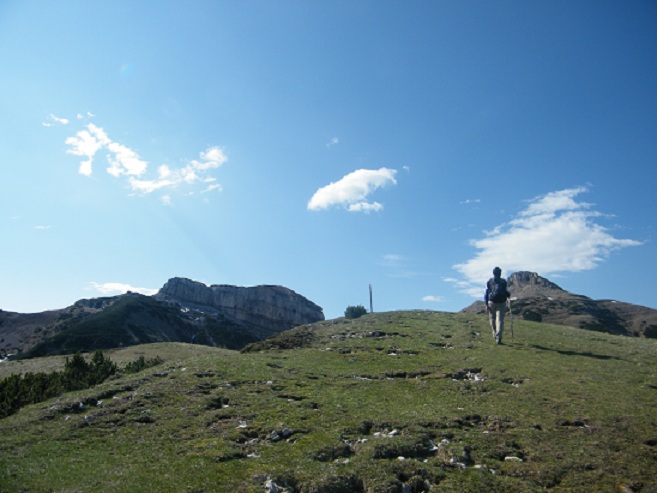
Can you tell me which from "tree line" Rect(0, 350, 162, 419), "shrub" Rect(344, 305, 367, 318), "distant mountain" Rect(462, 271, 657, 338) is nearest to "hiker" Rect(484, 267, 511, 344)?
"tree line" Rect(0, 350, 162, 419)

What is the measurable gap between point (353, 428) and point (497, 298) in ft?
69.1

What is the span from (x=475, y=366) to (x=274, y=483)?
16151 millimetres

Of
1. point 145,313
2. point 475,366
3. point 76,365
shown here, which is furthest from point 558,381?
point 145,313

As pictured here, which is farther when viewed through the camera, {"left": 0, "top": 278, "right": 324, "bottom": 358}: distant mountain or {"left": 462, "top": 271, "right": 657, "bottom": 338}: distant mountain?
{"left": 462, "top": 271, "right": 657, "bottom": 338}: distant mountain

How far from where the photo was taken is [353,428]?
14.2 meters

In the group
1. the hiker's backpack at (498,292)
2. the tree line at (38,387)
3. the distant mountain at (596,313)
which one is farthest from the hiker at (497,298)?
the distant mountain at (596,313)

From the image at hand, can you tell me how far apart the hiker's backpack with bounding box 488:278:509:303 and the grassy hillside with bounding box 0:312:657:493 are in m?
5.84

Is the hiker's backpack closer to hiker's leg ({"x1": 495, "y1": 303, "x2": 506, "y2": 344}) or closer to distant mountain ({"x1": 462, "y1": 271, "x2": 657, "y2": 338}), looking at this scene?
hiker's leg ({"x1": 495, "y1": 303, "x2": 506, "y2": 344})

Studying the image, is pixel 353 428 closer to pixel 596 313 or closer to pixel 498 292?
pixel 498 292

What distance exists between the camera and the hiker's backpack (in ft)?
103

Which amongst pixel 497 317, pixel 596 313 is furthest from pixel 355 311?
pixel 596 313

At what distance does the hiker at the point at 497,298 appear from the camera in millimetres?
31427

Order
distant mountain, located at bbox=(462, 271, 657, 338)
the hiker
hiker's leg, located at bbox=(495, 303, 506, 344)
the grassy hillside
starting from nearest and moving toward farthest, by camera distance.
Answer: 1. the grassy hillside
2. hiker's leg, located at bbox=(495, 303, 506, 344)
3. the hiker
4. distant mountain, located at bbox=(462, 271, 657, 338)

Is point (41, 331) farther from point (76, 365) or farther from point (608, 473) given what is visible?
point (608, 473)
